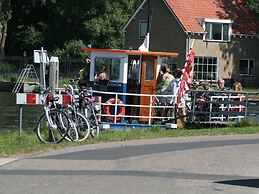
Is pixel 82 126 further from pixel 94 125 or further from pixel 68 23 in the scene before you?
pixel 68 23

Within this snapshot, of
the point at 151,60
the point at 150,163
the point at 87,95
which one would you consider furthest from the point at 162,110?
the point at 150,163

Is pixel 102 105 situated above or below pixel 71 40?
below

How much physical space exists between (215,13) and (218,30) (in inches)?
64.5

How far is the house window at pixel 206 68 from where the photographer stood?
52.6m

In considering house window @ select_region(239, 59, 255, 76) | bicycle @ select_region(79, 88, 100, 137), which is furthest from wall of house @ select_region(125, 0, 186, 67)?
bicycle @ select_region(79, 88, 100, 137)

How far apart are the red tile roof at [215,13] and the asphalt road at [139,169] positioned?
38.2 m

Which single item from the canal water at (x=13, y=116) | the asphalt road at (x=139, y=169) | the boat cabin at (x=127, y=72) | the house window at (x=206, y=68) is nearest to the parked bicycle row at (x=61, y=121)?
the asphalt road at (x=139, y=169)

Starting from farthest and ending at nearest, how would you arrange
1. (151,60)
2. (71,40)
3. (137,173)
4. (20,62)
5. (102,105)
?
(71,40)
(20,62)
(151,60)
(102,105)
(137,173)

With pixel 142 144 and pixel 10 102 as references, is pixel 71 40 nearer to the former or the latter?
pixel 10 102

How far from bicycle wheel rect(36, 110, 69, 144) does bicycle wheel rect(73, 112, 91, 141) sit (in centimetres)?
46

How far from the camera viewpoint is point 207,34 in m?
53.3

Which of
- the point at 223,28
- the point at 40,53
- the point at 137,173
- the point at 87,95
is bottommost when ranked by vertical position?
the point at 137,173

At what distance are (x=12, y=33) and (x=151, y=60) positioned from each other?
48623mm

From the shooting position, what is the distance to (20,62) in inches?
2302
